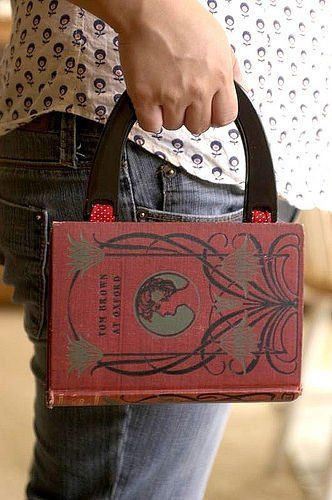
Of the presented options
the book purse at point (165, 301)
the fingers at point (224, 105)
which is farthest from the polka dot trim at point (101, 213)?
the fingers at point (224, 105)

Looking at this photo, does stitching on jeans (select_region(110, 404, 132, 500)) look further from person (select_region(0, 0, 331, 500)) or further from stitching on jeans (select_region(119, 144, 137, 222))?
stitching on jeans (select_region(119, 144, 137, 222))

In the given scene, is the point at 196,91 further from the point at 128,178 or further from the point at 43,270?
the point at 43,270

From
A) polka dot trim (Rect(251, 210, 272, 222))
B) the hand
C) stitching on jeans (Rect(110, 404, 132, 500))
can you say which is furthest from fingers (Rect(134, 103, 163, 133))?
stitching on jeans (Rect(110, 404, 132, 500))

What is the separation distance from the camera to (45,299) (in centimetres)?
71

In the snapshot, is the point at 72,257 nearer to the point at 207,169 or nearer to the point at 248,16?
the point at 207,169

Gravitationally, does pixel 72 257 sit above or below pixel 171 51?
below

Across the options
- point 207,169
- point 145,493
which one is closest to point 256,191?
point 207,169

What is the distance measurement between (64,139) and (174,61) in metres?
0.13

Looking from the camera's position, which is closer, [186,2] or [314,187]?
[186,2]

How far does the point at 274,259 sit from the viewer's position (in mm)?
638

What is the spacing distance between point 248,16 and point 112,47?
12 cm

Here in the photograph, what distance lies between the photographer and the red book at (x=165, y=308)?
2.03 ft

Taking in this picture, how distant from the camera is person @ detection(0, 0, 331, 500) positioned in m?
0.59

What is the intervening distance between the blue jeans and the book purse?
5cm
